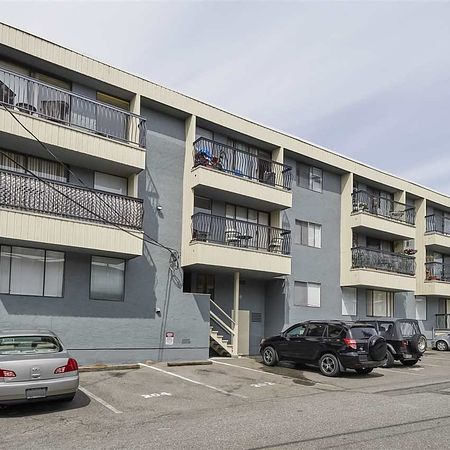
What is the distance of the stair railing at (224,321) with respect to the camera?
64.2 ft

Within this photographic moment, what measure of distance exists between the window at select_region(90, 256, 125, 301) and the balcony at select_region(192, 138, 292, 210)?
412 centimetres

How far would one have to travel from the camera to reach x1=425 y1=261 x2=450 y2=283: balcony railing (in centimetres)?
2911

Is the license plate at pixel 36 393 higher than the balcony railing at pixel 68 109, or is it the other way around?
the balcony railing at pixel 68 109

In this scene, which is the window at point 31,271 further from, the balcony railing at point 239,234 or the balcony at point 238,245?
the balcony railing at point 239,234

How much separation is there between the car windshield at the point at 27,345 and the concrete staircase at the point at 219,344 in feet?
31.2

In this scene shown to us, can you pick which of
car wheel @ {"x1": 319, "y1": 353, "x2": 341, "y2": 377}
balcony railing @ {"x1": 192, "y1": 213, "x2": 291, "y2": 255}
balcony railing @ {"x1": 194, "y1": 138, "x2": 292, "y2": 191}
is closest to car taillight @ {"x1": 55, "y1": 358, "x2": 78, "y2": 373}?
car wheel @ {"x1": 319, "y1": 353, "x2": 341, "y2": 377}

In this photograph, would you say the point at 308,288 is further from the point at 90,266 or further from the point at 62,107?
the point at 62,107

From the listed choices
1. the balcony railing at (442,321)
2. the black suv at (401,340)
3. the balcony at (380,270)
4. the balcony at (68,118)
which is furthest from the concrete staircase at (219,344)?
the balcony railing at (442,321)

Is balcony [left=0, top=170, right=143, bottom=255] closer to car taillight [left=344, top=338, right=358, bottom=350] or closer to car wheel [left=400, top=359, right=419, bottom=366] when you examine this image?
car taillight [left=344, top=338, right=358, bottom=350]

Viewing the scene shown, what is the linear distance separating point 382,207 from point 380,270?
3962 millimetres

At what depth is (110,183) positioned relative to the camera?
17.0 metres

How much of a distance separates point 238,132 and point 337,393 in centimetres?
1134

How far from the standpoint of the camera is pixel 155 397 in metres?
11.4

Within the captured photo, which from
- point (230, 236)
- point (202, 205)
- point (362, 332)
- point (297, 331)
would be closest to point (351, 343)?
point (362, 332)
